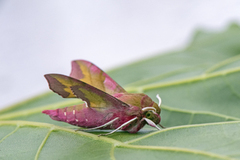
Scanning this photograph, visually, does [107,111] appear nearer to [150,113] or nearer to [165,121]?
[150,113]

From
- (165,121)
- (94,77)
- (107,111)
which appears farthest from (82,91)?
(165,121)

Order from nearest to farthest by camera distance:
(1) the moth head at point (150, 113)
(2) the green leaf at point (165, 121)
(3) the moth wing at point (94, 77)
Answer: (2) the green leaf at point (165, 121) → (1) the moth head at point (150, 113) → (3) the moth wing at point (94, 77)

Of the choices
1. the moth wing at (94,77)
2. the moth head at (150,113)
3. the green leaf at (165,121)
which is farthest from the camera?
the moth wing at (94,77)

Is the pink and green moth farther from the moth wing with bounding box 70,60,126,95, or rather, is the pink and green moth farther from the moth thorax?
the moth wing with bounding box 70,60,126,95

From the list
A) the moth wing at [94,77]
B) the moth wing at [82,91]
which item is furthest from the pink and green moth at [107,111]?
the moth wing at [94,77]

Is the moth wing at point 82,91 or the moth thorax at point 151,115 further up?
the moth wing at point 82,91

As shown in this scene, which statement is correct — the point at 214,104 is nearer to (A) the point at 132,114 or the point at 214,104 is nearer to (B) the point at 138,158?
(A) the point at 132,114

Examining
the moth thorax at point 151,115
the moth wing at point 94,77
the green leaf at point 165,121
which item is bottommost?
the green leaf at point 165,121

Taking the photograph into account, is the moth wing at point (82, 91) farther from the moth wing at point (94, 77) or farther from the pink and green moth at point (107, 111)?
the moth wing at point (94, 77)
